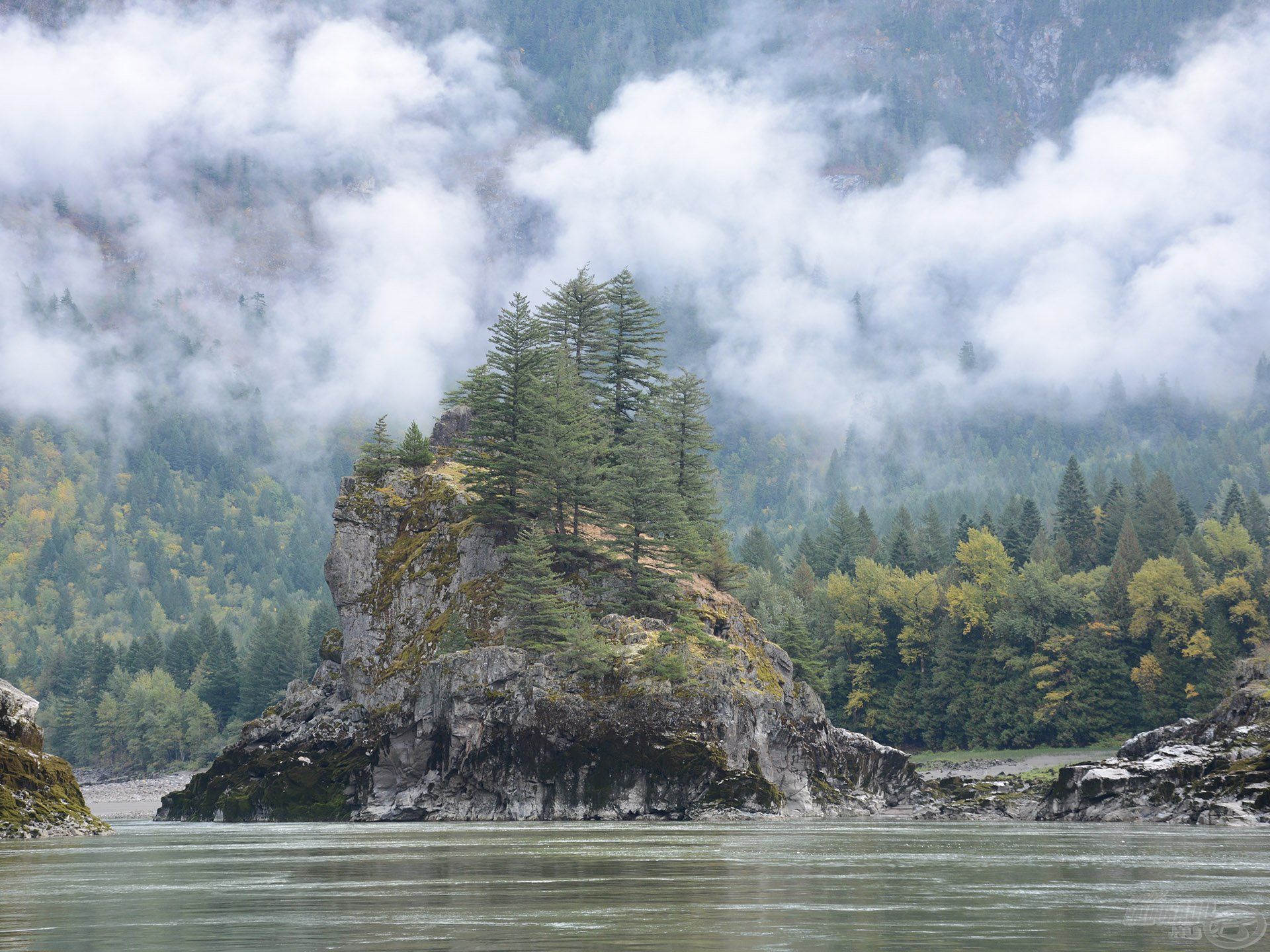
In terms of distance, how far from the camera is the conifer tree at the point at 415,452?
103 meters

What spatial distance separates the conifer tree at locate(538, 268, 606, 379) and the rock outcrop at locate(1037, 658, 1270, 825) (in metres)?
52.3

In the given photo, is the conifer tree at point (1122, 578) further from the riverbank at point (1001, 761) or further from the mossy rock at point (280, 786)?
the mossy rock at point (280, 786)

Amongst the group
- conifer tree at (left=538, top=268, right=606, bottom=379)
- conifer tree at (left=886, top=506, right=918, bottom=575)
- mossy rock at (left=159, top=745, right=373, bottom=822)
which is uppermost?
conifer tree at (left=538, top=268, right=606, bottom=379)

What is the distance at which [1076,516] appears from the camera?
17188 centimetres

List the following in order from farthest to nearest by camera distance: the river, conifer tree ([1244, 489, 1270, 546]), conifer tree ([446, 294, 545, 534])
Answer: conifer tree ([1244, 489, 1270, 546]) < conifer tree ([446, 294, 545, 534]) < the river

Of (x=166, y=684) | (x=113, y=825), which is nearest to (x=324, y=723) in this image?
(x=113, y=825)

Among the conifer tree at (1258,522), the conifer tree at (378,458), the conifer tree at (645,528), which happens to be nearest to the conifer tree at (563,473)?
the conifer tree at (645,528)

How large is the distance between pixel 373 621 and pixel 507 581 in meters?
11.9

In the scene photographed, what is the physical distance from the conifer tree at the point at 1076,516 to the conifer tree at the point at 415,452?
9282 cm

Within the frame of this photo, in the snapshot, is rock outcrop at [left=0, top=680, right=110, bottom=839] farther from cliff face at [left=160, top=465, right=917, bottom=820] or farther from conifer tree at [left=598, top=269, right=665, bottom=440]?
conifer tree at [left=598, top=269, right=665, bottom=440]

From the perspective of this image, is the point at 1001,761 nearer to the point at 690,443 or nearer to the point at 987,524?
the point at 690,443

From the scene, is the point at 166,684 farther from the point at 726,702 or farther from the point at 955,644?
the point at 726,702

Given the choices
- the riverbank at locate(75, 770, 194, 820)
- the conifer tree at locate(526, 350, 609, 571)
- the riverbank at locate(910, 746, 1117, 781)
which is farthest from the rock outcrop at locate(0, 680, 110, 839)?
the riverbank at locate(910, 746, 1117, 781)

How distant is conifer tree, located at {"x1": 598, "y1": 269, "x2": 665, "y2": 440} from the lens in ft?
366
